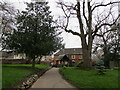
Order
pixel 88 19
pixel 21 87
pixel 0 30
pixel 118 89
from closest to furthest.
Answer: pixel 118 89, pixel 21 87, pixel 0 30, pixel 88 19

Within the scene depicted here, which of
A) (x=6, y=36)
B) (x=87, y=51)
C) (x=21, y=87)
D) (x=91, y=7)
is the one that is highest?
(x=91, y=7)

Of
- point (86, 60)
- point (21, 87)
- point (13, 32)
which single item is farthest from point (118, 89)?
point (13, 32)

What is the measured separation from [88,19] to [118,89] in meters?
15.5

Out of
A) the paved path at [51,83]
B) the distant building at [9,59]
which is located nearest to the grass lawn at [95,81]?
the paved path at [51,83]

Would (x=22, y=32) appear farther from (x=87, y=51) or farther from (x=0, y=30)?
(x=87, y=51)

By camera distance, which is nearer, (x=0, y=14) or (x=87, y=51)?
(x=0, y=14)

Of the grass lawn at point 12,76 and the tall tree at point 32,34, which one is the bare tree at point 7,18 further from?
the grass lawn at point 12,76

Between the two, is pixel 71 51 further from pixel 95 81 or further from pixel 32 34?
pixel 95 81

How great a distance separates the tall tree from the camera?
1941 centimetres

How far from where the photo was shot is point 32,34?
1970 centimetres

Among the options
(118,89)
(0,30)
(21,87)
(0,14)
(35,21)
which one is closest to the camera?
(118,89)

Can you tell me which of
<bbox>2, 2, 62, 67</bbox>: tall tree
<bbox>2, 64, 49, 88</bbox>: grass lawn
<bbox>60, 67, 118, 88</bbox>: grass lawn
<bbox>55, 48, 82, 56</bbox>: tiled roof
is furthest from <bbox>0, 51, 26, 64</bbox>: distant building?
<bbox>55, 48, 82, 56</bbox>: tiled roof

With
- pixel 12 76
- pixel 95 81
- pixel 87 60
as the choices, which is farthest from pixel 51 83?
pixel 87 60

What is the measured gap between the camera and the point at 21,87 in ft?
28.7
